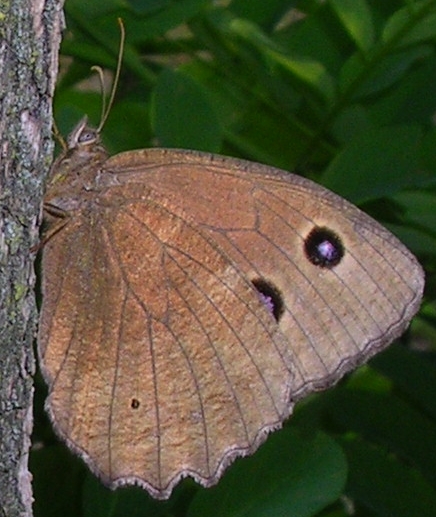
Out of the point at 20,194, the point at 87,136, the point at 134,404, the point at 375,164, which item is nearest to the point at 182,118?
the point at 87,136

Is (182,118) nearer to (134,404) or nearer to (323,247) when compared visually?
(323,247)

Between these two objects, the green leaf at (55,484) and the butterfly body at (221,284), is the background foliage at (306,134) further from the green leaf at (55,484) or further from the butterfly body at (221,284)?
the butterfly body at (221,284)

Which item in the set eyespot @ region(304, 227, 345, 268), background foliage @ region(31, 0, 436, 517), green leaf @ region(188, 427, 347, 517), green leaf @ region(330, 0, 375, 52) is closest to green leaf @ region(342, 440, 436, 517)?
background foliage @ region(31, 0, 436, 517)

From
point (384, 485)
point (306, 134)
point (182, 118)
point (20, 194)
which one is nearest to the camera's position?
point (20, 194)

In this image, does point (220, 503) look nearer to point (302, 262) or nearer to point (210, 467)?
point (210, 467)

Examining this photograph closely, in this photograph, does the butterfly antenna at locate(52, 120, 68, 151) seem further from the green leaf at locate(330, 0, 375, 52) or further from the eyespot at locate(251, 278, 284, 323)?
the green leaf at locate(330, 0, 375, 52)

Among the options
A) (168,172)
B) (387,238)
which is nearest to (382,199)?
(387,238)

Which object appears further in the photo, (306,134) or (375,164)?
(306,134)
